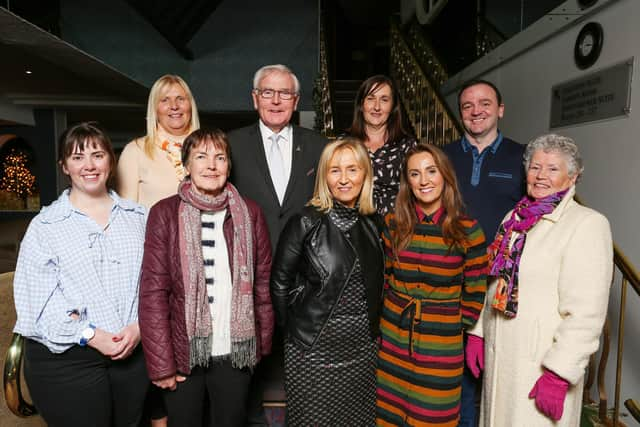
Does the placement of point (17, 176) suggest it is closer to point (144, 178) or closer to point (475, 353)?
point (144, 178)

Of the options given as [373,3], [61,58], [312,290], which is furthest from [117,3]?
[312,290]

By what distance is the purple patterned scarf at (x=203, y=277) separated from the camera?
5.74ft

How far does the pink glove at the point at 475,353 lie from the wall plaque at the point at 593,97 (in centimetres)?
211

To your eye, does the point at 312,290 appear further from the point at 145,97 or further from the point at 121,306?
the point at 145,97

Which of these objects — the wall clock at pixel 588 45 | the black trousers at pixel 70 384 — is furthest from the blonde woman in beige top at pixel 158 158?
the wall clock at pixel 588 45

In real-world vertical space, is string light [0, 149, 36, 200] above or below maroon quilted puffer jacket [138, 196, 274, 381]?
above

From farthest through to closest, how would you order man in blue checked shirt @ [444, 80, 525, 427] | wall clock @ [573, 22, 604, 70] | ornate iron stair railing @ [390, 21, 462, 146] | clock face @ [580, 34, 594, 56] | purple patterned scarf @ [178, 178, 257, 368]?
ornate iron stair railing @ [390, 21, 462, 146]
clock face @ [580, 34, 594, 56]
wall clock @ [573, 22, 604, 70]
man in blue checked shirt @ [444, 80, 525, 427]
purple patterned scarf @ [178, 178, 257, 368]

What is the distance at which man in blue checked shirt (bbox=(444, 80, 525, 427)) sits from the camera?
7.66 ft

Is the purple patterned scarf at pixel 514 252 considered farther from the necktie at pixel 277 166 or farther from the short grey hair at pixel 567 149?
the necktie at pixel 277 166

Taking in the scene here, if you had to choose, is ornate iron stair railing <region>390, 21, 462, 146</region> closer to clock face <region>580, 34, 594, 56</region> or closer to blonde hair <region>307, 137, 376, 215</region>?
clock face <region>580, 34, 594, 56</region>

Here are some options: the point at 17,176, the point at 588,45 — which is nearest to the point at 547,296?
the point at 588,45

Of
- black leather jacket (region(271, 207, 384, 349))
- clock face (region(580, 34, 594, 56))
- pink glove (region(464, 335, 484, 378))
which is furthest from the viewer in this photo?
clock face (region(580, 34, 594, 56))

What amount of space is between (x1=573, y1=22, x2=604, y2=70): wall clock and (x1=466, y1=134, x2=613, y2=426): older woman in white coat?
1973mm

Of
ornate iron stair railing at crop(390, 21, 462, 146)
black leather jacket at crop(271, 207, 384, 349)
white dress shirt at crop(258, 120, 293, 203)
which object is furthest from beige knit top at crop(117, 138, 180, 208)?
ornate iron stair railing at crop(390, 21, 462, 146)
